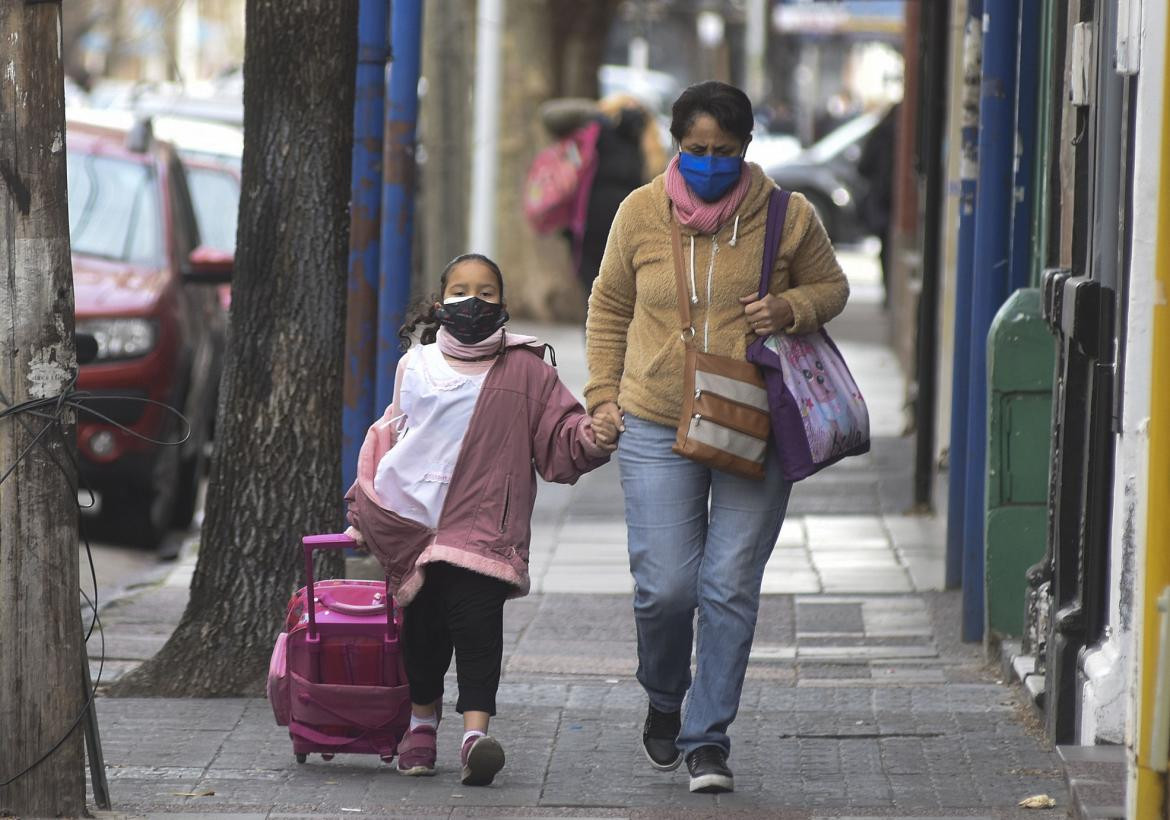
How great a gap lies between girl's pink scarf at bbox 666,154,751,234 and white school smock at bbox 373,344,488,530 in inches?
25.9

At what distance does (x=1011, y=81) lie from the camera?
297 inches

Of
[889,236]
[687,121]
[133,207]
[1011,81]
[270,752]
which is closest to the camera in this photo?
[687,121]

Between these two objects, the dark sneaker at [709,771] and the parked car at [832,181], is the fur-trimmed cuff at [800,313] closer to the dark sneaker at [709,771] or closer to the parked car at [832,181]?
the dark sneaker at [709,771]

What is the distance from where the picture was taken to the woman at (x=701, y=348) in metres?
5.24

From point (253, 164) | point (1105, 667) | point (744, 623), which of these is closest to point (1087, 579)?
point (1105, 667)

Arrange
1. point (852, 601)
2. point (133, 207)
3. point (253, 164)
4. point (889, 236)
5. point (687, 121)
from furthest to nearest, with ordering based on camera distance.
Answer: point (889, 236), point (133, 207), point (852, 601), point (253, 164), point (687, 121)

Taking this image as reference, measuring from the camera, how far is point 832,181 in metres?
27.8

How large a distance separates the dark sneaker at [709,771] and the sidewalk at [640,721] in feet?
0.11

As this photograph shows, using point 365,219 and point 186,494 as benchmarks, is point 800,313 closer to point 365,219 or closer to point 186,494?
point 365,219

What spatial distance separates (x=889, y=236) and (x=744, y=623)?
44.3 ft

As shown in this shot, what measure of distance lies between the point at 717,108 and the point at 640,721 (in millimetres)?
1932

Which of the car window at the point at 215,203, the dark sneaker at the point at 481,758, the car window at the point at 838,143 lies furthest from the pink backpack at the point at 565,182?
the car window at the point at 838,143

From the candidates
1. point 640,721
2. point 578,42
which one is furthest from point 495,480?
point 578,42

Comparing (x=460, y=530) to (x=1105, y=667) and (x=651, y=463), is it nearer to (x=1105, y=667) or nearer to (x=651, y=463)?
(x=651, y=463)
